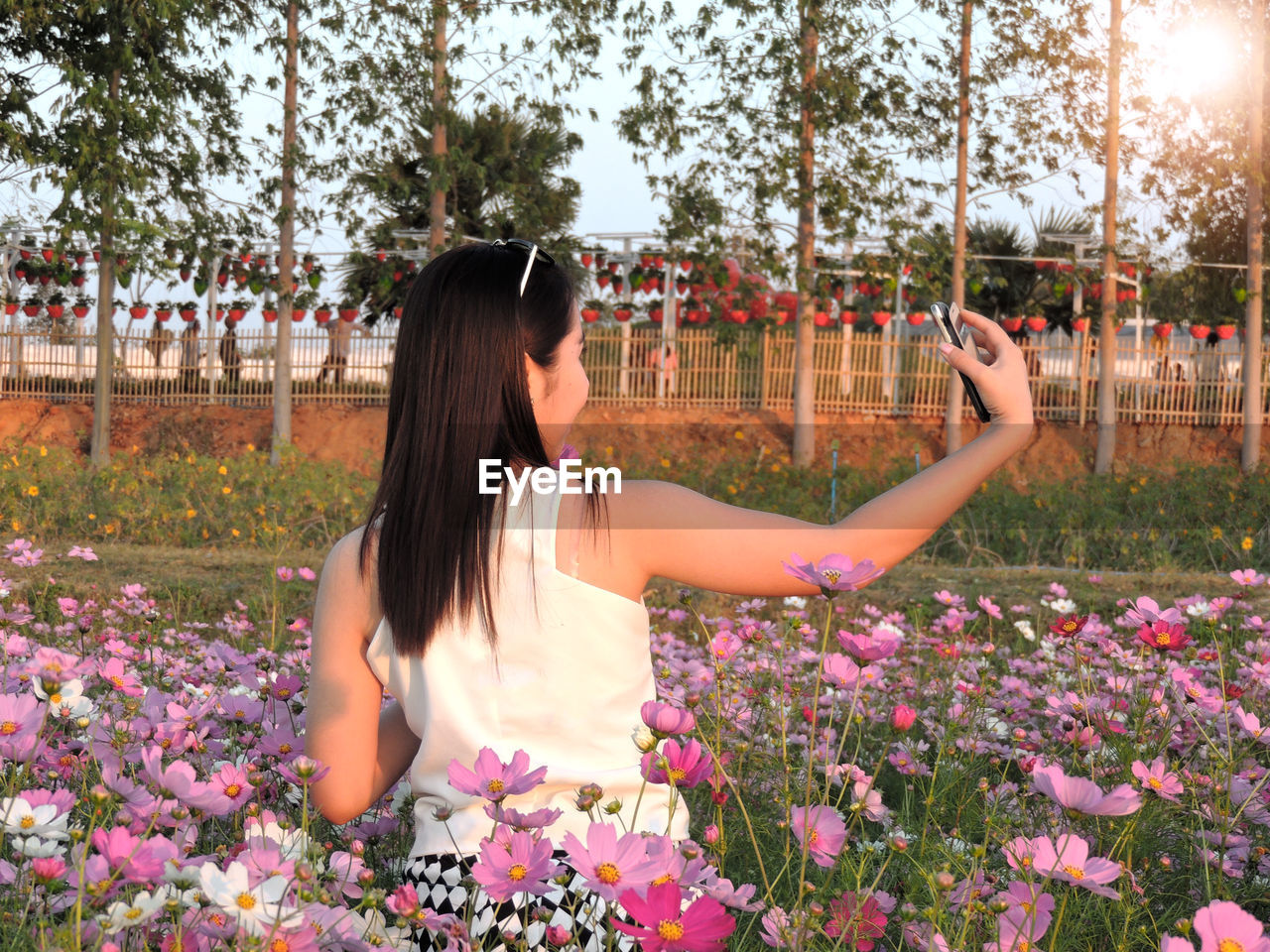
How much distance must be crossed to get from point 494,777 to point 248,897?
0.21 metres

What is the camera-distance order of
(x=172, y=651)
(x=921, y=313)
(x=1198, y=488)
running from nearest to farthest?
(x=172, y=651) → (x=1198, y=488) → (x=921, y=313)

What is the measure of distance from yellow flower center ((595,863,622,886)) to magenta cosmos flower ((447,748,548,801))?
13 centimetres

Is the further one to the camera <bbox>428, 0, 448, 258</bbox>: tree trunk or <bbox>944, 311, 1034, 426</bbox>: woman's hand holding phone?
<bbox>428, 0, 448, 258</bbox>: tree trunk

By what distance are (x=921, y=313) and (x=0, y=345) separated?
1302 centimetres

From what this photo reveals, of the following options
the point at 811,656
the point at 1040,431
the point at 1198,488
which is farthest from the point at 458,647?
the point at 1040,431

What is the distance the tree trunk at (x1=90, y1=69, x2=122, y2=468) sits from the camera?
1248cm

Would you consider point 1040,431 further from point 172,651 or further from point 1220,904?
point 1220,904

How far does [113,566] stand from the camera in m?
5.47

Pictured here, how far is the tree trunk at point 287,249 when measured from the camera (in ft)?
43.7

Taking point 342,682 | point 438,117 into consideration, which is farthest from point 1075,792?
point 438,117

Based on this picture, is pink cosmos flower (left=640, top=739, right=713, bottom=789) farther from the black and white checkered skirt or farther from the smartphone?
the smartphone

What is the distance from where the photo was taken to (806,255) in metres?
13.5

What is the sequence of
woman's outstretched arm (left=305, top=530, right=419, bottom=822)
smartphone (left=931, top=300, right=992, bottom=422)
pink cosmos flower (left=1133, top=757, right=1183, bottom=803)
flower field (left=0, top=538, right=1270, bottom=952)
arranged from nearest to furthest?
flower field (left=0, top=538, right=1270, bottom=952) → smartphone (left=931, top=300, right=992, bottom=422) → woman's outstretched arm (left=305, top=530, right=419, bottom=822) → pink cosmos flower (left=1133, top=757, right=1183, bottom=803)

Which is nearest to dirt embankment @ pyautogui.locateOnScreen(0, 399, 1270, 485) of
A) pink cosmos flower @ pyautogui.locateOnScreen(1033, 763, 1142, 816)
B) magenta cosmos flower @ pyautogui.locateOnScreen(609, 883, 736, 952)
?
pink cosmos flower @ pyautogui.locateOnScreen(1033, 763, 1142, 816)
